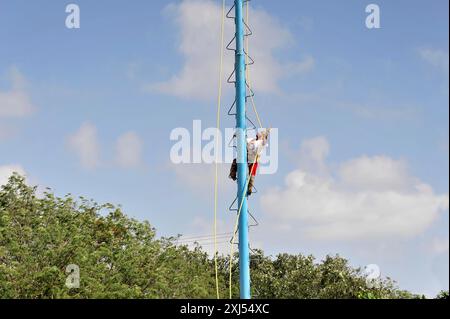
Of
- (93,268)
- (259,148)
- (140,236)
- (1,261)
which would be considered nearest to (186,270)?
(140,236)

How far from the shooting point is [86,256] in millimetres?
22984

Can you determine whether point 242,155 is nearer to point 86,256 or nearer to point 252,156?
point 252,156

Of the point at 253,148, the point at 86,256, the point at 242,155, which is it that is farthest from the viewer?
the point at 86,256

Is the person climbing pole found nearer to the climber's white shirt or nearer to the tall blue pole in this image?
the climber's white shirt

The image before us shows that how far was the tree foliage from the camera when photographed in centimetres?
2156

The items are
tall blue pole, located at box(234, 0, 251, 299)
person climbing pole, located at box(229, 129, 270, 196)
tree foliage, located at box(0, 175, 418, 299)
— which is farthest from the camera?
tree foliage, located at box(0, 175, 418, 299)

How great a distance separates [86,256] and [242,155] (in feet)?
46.9

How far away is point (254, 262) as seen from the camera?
128 feet

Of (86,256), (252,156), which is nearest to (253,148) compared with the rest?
(252,156)

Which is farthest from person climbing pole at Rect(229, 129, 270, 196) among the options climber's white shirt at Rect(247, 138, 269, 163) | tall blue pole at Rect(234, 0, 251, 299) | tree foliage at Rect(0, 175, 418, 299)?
tree foliage at Rect(0, 175, 418, 299)

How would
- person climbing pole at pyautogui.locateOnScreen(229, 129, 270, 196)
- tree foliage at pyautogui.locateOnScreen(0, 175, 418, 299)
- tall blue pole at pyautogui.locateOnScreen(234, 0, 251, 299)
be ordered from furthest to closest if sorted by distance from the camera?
tree foliage at pyautogui.locateOnScreen(0, 175, 418, 299) → person climbing pole at pyautogui.locateOnScreen(229, 129, 270, 196) → tall blue pole at pyautogui.locateOnScreen(234, 0, 251, 299)

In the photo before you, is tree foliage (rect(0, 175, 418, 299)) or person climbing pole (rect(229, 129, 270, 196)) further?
tree foliage (rect(0, 175, 418, 299))

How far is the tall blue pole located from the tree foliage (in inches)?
370
